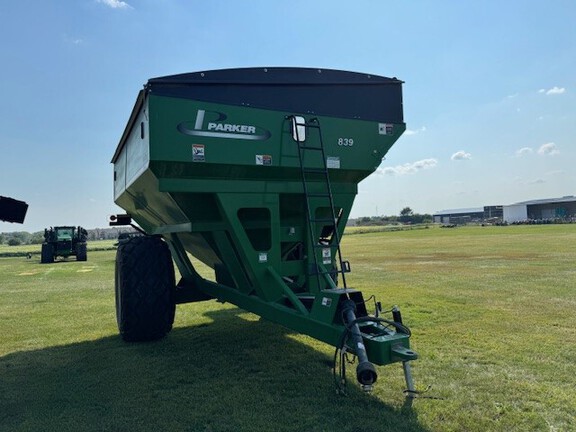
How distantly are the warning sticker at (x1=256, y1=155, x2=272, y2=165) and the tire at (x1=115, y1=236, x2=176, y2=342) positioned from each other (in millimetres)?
2299

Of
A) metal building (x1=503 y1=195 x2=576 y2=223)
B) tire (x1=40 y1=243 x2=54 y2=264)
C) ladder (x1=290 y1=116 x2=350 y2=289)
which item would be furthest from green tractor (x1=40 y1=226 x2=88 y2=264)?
metal building (x1=503 y1=195 x2=576 y2=223)

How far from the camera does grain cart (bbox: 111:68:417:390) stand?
427cm

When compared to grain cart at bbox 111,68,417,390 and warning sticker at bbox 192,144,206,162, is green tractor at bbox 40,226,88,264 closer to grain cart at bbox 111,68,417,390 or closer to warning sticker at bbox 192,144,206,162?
grain cart at bbox 111,68,417,390

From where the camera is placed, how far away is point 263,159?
4.60m

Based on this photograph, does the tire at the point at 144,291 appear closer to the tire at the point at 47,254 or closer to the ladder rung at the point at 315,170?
the ladder rung at the point at 315,170

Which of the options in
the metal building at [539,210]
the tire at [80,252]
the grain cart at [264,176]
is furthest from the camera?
the metal building at [539,210]

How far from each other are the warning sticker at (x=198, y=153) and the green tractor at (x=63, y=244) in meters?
25.4

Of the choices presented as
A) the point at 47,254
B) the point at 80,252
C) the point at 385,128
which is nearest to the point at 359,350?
the point at 385,128

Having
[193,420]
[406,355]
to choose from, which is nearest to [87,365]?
[193,420]

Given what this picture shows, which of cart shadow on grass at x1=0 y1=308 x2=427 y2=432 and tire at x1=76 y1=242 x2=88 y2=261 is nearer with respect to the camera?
cart shadow on grass at x1=0 y1=308 x2=427 y2=432

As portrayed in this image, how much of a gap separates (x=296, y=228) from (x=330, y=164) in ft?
2.82

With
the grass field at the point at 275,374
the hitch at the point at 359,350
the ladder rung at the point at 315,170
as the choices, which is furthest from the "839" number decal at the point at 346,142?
the grass field at the point at 275,374

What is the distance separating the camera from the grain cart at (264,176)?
427 cm

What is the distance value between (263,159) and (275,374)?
2268mm
